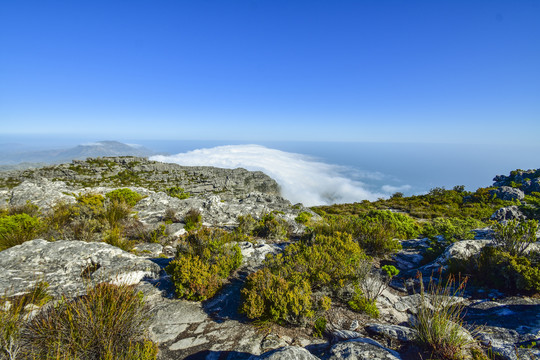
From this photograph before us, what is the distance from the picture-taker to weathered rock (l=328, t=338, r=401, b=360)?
2842 millimetres

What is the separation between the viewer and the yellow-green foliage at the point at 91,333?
8.64 feet

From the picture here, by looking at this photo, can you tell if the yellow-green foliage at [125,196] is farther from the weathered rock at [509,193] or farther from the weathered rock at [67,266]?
the weathered rock at [509,193]

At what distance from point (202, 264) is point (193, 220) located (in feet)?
17.1

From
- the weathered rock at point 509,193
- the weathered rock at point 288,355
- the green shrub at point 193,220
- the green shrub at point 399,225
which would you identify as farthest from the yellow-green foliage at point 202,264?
the weathered rock at point 509,193

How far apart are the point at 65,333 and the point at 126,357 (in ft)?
2.90

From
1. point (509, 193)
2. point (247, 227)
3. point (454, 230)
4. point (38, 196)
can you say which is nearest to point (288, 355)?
point (247, 227)

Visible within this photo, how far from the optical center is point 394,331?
364 centimetres

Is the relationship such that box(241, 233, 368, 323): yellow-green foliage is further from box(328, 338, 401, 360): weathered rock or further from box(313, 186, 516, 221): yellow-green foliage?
box(313, 186, 516, 221): yellow-green foliage

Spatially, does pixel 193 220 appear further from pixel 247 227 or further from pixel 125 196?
pixel 125 196

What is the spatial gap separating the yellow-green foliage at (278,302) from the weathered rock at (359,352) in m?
0.73

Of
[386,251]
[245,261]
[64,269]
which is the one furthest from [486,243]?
[64,269]

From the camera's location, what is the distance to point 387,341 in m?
3.53

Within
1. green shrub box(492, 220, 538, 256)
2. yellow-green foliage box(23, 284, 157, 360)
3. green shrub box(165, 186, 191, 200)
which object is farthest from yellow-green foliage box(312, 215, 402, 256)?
green shrub box(165, 186, 191, 200)

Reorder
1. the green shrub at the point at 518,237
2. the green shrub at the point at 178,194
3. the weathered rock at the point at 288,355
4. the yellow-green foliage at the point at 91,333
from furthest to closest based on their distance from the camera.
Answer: the green shrub at the point at 178,194, the green shrub at the point at 518,237, the yellow-green foliage at the point at 91,333, the weathered rock at the point at 288,355
